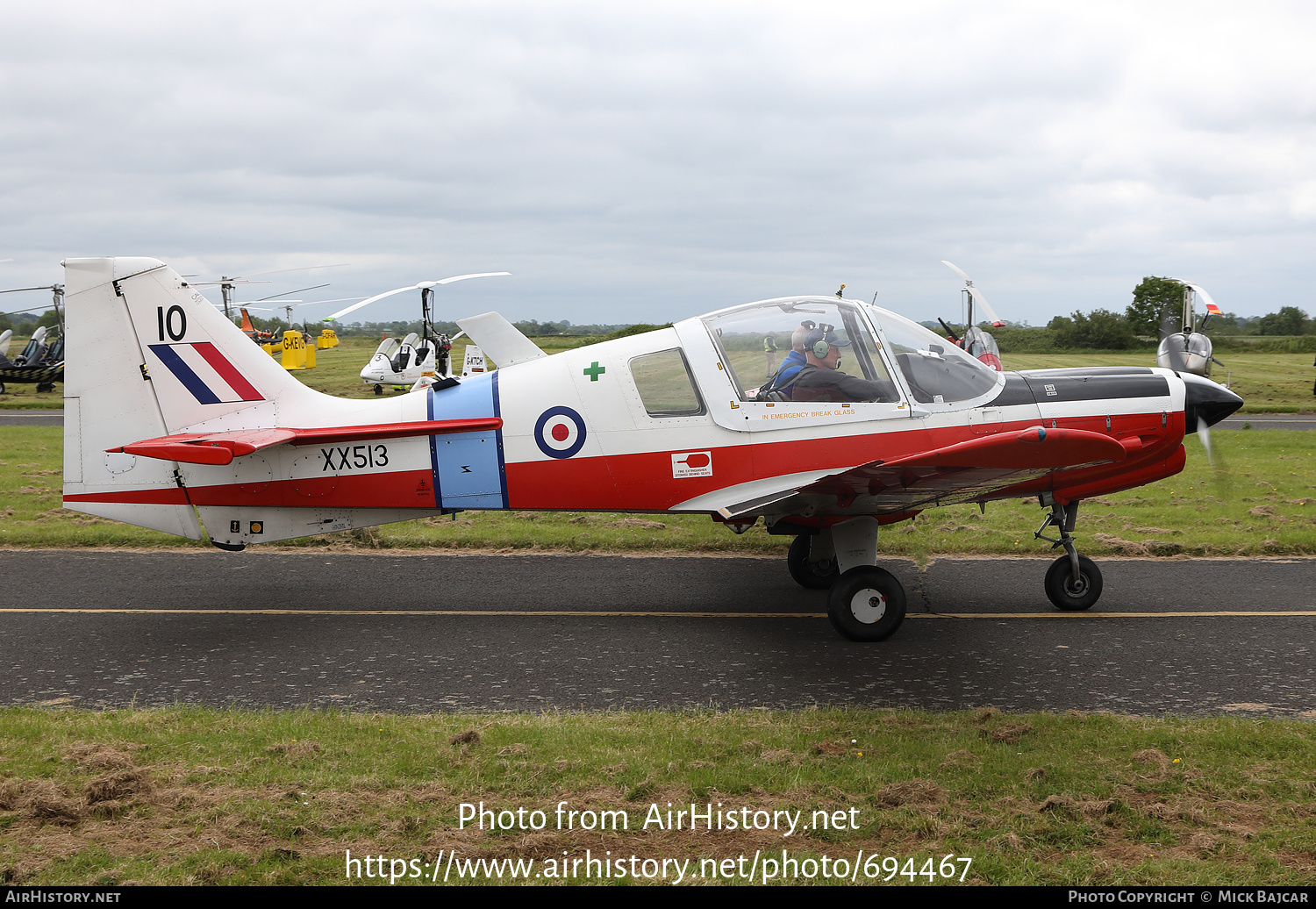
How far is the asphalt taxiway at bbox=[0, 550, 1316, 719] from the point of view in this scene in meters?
6.32

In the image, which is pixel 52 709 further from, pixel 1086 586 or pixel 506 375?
pixel 1086 586

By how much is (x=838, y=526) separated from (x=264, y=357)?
5246mm

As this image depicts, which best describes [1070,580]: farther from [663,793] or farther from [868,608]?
[663,793]

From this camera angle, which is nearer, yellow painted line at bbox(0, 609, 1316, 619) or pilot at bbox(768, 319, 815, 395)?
pilot at bbox(768, 319, 815, 395)

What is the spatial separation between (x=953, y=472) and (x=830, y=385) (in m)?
1.51

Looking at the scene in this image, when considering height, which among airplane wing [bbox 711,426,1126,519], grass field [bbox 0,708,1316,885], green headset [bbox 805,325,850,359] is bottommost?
grass field [bbox 0,708,1316,885]

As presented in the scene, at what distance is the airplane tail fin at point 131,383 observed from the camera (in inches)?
306

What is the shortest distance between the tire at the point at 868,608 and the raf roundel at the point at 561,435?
2.46 meters

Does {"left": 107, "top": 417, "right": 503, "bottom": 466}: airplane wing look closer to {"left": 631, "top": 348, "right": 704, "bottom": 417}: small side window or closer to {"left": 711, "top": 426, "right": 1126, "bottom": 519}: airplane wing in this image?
{"left": 631, "top": 348, "right": 704, "bottom": 417}: small side window

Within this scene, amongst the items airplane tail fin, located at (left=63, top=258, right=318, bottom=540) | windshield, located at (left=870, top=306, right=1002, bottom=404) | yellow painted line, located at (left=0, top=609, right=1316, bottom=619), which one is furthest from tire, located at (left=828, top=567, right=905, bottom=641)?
airplane tail fin, located at (left=63, top=258, right=318, bottom=540)

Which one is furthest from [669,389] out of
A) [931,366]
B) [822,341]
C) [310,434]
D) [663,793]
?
[663,793]

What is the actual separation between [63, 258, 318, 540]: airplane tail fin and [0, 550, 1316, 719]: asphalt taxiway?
110 cm

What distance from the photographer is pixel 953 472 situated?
6441mm

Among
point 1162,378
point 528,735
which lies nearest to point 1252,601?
point 1162,378
